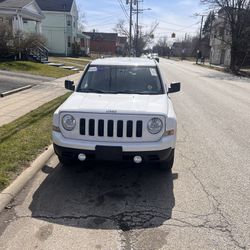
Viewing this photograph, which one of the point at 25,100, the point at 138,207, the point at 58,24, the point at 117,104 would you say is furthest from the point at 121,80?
the point at 58,24

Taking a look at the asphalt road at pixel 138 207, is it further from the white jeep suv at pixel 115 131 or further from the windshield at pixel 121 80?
the windshield at pixel 121 80

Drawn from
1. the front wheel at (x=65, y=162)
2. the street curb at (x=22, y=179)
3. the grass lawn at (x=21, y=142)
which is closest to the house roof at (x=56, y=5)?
Result: the grass lawn at (x=21, y=142)

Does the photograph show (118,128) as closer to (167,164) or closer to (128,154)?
(128,154)

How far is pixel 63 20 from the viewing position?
5269cm

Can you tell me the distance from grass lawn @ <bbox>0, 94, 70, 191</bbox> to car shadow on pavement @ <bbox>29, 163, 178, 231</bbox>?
46 cm

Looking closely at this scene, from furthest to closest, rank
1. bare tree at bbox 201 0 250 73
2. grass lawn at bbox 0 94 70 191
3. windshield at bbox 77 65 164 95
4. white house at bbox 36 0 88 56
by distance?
white house at bbox 36 0 88 56 < bare tree at bbox 201 0 250 73 < windshield at bbox 77 65 164 95 < grass lawn at bbox 0 94 70 191

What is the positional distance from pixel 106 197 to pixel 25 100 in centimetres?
793

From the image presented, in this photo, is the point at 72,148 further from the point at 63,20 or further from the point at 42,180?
the point at 63,20

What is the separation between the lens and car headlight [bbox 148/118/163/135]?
4.73 m

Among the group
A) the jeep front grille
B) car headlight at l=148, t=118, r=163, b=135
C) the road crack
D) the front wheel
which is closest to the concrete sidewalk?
the front wheel

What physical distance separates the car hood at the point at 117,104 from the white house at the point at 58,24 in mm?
48881

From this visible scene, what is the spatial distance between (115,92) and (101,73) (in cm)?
65

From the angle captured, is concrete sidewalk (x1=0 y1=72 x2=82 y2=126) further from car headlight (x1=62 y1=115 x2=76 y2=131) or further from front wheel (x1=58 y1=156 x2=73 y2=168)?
car headlight (x1=62 y1=115 x2=76 y2=131)

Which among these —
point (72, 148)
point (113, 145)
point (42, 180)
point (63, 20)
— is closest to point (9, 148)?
point (42, 180)
